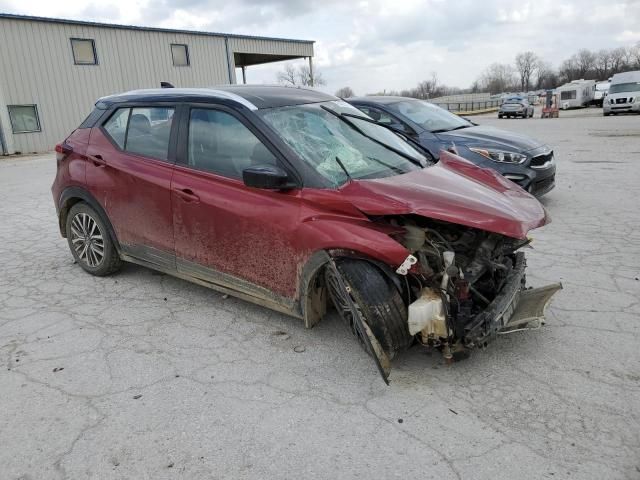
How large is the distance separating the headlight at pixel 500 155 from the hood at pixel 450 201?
3335 millimetres

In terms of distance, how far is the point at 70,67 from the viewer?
71.6 ft

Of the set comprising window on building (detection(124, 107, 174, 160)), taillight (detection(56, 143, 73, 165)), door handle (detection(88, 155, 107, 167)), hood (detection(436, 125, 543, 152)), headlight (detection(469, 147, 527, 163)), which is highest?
window on building (detection(124, 107, 174, 160))

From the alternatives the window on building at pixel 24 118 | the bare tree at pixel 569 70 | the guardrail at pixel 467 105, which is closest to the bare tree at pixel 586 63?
the bare tree at pixel 569 70

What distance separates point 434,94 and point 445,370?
109514mm

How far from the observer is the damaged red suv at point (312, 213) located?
2947 mm

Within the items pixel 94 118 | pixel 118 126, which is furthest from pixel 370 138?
pixel 94 118

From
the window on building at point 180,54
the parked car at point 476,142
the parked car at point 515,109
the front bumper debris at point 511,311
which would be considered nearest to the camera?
the front bumper debris at point 511,311

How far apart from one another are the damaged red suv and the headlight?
273 cm

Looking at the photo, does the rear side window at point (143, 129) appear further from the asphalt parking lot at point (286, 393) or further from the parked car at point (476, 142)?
the parked car at point (476, 142)

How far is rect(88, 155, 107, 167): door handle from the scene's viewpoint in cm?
440

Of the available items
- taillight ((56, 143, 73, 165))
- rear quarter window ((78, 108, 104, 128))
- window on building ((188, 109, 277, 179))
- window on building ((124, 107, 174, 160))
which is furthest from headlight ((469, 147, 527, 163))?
taillight ((56, 143, 73, 165))

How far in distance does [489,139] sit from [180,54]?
2240 centimetres

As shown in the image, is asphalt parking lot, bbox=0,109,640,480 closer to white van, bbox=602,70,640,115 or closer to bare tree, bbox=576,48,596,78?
white van, bbox=602,70,640,115

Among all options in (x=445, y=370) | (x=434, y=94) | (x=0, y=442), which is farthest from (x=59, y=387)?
(x=434, y=94)
